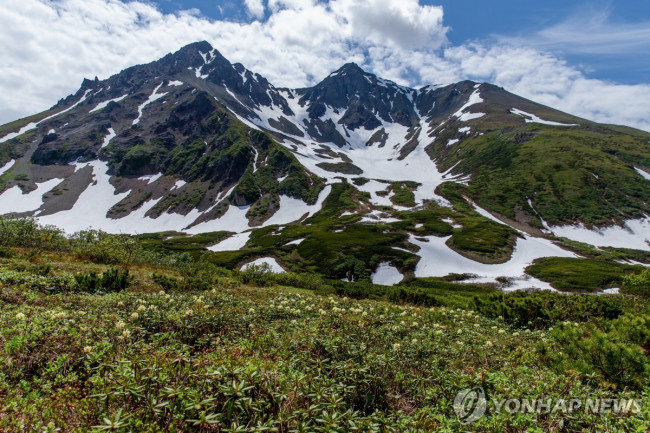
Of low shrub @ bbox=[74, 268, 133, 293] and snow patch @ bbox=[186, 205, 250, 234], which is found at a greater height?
snow patch @ bbox=[186, 205, 250, 234]

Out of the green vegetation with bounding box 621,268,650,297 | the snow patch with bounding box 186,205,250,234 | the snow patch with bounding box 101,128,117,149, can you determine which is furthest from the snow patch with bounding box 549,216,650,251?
the snow patch with bounding box 101,128,117,149

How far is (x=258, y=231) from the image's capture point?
83625mm

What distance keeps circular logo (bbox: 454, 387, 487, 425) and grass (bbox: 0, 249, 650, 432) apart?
137 millimetres

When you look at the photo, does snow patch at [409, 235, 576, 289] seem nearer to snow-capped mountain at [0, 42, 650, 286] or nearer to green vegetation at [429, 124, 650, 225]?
snow-capped mountain at [0, 42, 650, 286]

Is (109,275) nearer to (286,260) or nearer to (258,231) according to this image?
(286,260)

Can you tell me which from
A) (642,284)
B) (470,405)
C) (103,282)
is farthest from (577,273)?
(103,282)

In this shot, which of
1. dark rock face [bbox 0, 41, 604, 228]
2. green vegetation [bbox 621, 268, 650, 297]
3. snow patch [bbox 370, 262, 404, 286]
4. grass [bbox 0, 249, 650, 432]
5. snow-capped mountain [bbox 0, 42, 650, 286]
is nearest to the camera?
grass [bbox 0, 249, 650, 432]

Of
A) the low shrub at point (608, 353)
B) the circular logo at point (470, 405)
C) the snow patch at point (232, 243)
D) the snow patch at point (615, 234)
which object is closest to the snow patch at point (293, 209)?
the snow patch at point (232, 243)

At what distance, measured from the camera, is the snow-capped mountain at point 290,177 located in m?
92.2

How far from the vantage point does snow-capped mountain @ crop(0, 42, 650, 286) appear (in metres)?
92.2

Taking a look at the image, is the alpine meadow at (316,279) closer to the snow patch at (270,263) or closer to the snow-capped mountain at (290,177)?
the snow patch at (270,263)

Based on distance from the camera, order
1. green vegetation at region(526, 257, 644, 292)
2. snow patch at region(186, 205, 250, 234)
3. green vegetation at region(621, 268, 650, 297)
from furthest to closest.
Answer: snow patch at region(186, 205, 250, 234), green vegetation at region(526, 257, 644, 292), green vegetation at region(621, 268, 650, 297)

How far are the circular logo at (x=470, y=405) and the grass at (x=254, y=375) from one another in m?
0.14

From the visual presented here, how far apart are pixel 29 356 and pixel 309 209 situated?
10137 cm
